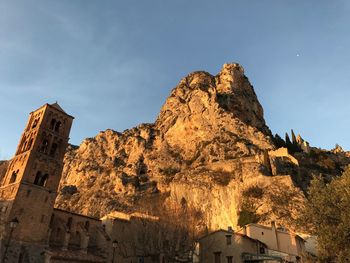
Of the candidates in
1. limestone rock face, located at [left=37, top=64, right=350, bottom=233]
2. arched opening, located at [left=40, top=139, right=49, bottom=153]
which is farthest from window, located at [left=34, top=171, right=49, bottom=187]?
limestone rock face, located at [left=37, top=64, right=350, bottom=233]

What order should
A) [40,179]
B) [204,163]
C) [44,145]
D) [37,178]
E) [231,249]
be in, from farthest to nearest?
1. [204,163]
2. [44,145]
3. [40,179]
4. [37,178]
5. [231,249]

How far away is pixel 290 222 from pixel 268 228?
1108 centimetres

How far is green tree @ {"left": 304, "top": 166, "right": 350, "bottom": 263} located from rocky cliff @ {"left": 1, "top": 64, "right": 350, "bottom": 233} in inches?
1207

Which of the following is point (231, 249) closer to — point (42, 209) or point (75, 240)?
point (75, 240)

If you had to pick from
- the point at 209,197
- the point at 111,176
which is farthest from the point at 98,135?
the point at 209,197

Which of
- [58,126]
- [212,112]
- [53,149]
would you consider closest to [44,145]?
[53,149]

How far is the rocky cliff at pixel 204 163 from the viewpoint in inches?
2477

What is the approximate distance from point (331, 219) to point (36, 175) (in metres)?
34.4

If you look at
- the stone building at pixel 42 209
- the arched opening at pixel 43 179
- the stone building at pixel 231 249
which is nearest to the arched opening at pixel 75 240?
the stone building at pixel 42 209

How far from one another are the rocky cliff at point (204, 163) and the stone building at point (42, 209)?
44.4 feet

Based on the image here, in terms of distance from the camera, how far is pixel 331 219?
922 inches

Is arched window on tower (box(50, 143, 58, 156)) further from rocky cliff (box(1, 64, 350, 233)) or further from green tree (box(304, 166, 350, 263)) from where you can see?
green tree (box(304, 166, 350, 263))

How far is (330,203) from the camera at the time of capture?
24.2 metres

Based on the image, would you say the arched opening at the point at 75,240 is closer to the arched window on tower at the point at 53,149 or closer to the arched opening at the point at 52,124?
the arched window on tower at the point at 53,149
